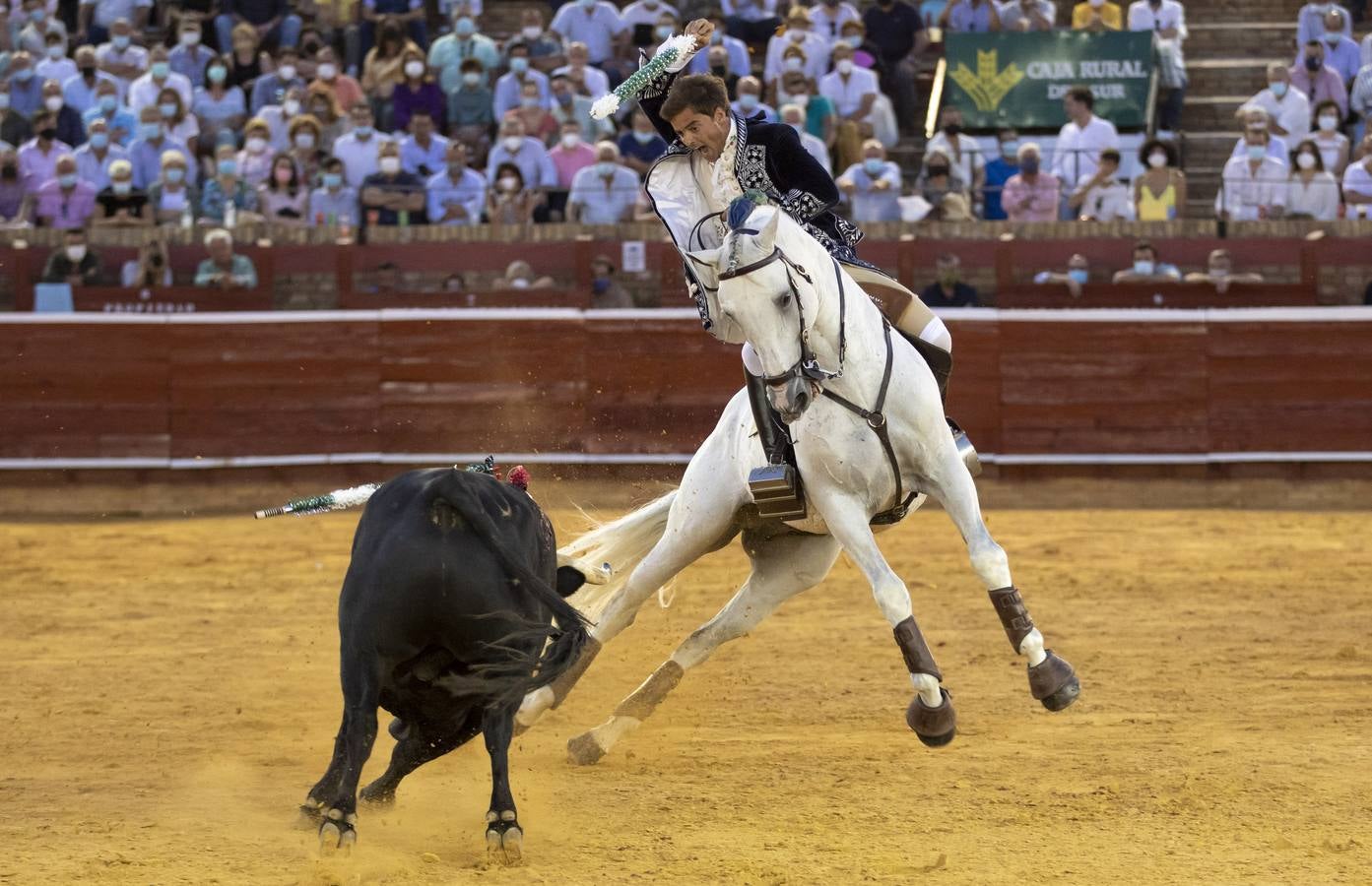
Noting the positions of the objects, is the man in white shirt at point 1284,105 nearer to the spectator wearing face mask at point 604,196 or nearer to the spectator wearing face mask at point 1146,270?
the spectator wearing face mask at point 1146,270

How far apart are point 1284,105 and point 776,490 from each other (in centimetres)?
990

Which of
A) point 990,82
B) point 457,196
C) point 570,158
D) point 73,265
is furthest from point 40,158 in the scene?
point 990,82

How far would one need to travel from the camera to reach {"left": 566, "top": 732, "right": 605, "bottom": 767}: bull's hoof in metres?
6.42

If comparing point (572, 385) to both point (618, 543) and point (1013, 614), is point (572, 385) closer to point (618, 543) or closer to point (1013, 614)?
point (618, 543)

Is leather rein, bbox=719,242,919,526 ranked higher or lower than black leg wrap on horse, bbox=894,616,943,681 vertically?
higher

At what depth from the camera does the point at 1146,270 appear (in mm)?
13172

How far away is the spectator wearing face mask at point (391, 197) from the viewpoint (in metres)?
13.9

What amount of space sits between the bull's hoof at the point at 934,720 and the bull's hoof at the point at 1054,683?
264mm

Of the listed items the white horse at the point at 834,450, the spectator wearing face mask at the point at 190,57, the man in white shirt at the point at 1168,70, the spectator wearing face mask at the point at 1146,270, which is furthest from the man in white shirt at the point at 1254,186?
the spectator wearing face mask at the point at 190,57

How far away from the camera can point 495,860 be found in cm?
497

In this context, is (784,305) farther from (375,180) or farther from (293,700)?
(375,180)

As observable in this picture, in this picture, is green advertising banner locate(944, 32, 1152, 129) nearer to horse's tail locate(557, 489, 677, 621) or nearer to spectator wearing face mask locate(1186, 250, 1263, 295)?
spectator wearing face mask locate(1186, 250, 1263, 295)

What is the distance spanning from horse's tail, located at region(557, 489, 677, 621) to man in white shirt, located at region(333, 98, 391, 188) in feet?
26.2

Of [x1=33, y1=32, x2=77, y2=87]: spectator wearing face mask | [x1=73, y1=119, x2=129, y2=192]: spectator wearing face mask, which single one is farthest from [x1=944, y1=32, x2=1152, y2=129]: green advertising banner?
[x1=33, y1=32, x2=77, y2=87]: spectator wearing face mask
